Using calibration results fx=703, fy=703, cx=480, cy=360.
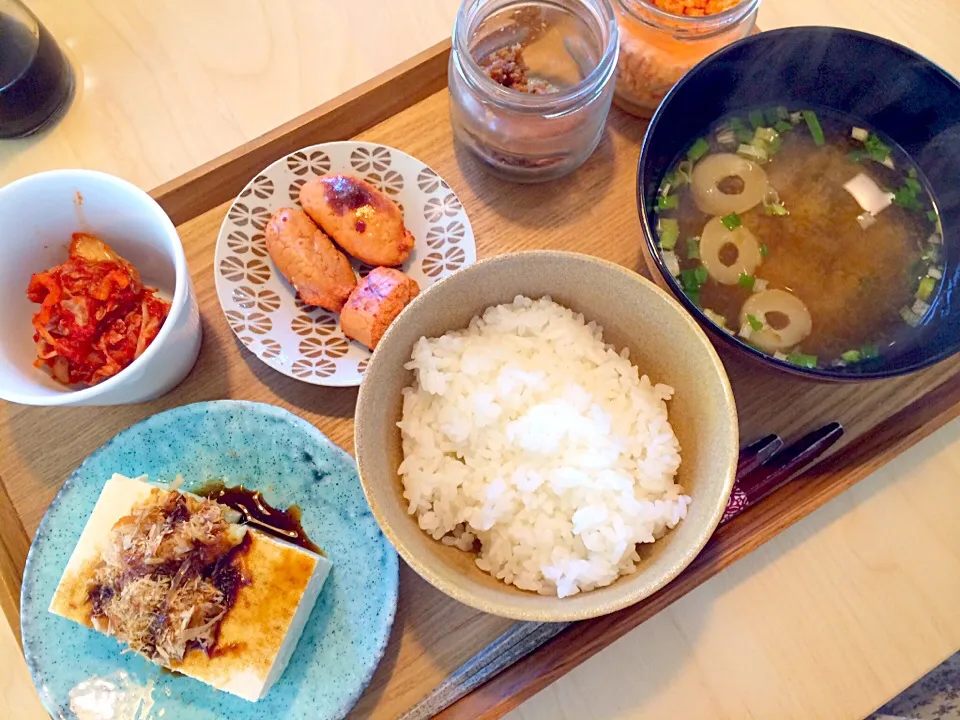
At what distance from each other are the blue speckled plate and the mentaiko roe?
1.23 meters

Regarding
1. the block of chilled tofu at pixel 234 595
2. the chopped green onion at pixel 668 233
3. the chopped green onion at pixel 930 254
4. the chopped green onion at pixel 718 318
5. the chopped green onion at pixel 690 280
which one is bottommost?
the block of chilled tofu at pixel 234 595

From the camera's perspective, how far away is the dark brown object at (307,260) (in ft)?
4.91

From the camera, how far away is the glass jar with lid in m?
1.44

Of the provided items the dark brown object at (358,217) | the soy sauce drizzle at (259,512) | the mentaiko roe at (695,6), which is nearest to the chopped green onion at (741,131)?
the mentaiko roe at (695,6)

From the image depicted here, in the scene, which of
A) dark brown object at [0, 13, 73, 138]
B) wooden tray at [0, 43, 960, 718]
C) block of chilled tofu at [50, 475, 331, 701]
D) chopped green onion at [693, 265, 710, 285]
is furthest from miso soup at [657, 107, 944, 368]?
dark brown object at [0, 13, 73, 138]

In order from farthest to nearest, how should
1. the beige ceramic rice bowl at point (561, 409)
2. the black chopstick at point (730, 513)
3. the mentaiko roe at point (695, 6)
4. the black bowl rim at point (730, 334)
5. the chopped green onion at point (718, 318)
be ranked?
the mentaiko roe at point (695, 6) → the chopped green onion at point (718, 318) → the black chopstick at point (730, 513) → the black bowl rim at point (730, 334) → the beige ceramic rice bowl at point (561, 409)

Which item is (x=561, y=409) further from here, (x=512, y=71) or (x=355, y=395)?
(x=512, y=71)

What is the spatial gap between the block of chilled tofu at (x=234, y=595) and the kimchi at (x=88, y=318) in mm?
242

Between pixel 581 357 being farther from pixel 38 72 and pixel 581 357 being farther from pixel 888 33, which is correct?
pixel 38 72

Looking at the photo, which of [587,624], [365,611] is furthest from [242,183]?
[587,624]

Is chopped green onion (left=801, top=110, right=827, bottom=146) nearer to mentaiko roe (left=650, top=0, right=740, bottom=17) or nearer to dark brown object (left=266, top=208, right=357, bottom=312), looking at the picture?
mentaiko roe (left=650, top=0, right=740, bottom=17)

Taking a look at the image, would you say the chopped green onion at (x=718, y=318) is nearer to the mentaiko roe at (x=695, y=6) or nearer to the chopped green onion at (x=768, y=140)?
the chopped green onion at (x=768, y=140)

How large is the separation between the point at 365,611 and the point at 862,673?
1.02 meters

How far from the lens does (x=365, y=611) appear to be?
4.48 ft
